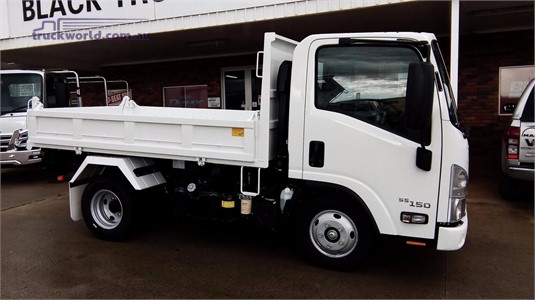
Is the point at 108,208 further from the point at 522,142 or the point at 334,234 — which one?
the point at 522,142

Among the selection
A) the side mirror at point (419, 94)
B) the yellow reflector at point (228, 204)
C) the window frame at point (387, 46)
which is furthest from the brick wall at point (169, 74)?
the side mirror at point (419, 94)

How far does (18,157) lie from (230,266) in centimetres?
610

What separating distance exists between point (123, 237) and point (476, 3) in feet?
20.4

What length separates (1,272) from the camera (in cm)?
418

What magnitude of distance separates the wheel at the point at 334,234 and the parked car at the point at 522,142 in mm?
3510

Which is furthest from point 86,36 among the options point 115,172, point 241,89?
point 115,172

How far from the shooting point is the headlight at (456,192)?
3600 millimetres

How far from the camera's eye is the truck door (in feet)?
12.0

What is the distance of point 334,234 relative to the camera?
4.03m

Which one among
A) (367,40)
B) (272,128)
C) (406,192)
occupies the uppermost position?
(367,40)

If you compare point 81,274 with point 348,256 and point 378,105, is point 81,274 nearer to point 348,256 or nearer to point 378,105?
point 348,256

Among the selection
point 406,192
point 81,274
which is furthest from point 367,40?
point 81,274

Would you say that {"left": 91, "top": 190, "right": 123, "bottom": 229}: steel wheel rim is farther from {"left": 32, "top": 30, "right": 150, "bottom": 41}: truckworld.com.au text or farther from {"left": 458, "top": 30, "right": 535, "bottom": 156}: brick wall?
{"left": 458, "top": 30, "right": 535, "bottom": 156}: brick wall

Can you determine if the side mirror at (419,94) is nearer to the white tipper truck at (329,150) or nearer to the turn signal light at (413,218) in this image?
the white tipper truck at (329,150)
